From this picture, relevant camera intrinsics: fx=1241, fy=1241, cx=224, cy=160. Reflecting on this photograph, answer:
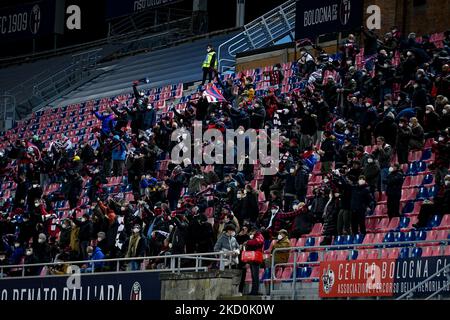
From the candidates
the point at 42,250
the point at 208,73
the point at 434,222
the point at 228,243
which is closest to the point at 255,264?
the point at 228,243

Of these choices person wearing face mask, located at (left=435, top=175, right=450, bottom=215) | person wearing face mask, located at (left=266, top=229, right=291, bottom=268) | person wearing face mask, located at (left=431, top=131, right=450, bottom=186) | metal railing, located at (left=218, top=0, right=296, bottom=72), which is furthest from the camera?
metal railing, located at (left=218, top=0, right=296, bottom=72)

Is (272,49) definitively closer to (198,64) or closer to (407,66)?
(198,64)

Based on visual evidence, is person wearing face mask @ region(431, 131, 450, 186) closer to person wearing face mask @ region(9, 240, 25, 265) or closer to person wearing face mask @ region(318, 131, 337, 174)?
person wearing face mask @ region(318, 131, 337, 174)

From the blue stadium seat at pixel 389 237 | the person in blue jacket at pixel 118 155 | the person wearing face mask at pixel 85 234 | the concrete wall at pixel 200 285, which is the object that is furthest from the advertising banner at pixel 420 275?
the person in blue jacket at pixel 118 155

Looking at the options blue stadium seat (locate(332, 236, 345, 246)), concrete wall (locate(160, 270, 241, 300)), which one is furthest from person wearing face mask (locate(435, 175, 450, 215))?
concrete wall (locate(160, 270, 241, 300))

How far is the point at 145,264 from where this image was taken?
23.1 meters

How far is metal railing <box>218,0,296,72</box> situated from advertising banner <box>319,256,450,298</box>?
711 inches

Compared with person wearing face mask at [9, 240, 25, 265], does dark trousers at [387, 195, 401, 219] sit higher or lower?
higher

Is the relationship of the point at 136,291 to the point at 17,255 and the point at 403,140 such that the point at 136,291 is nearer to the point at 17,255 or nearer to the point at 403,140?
the point at 17,255

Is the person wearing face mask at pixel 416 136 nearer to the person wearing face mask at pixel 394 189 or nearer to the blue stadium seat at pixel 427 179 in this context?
the blue stadium seat at pixel 427 179

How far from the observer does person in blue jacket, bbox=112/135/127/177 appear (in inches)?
1152

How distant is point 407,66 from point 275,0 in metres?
20.2

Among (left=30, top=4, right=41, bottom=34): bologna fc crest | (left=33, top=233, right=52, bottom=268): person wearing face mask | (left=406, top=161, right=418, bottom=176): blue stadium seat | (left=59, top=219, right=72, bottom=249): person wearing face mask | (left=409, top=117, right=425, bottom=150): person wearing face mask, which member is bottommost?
(left=33, top=233, right=52, bottom=268): person wearing face mask

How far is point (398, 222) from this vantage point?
66.1 feet
